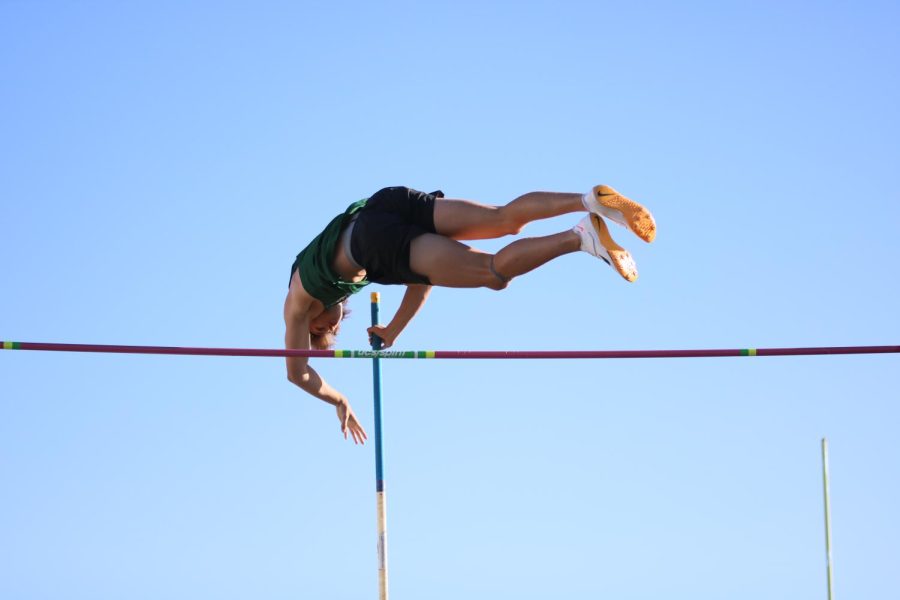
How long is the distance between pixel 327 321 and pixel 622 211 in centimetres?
238

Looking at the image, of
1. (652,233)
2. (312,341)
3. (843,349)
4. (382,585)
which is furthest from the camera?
Result: (382,585)

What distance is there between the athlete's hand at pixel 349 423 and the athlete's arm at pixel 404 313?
586mm

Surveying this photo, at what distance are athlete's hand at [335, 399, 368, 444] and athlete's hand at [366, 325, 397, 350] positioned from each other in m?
0.57

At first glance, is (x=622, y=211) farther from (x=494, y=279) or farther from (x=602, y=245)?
(x=494, y=279)

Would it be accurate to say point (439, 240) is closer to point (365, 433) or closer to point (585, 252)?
point (585, 252)

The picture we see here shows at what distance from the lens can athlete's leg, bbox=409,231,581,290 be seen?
22.4 ft

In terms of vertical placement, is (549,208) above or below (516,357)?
above

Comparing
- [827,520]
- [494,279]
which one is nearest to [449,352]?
[494,279]

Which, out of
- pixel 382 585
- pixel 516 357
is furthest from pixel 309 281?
pixel 382 585

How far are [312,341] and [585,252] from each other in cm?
226

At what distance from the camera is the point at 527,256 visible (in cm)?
688

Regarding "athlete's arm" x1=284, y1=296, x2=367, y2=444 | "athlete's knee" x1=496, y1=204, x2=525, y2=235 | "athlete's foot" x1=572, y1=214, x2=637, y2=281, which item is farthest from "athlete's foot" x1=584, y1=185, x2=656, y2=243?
"athlete's arm" x1=284, y1=296, x2=367, y2=444

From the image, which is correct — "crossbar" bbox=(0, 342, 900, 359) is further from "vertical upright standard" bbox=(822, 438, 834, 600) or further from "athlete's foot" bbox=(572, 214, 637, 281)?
"vertical upright standard" bbox=(822, 438, 834, 600)

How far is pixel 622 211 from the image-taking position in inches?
259
